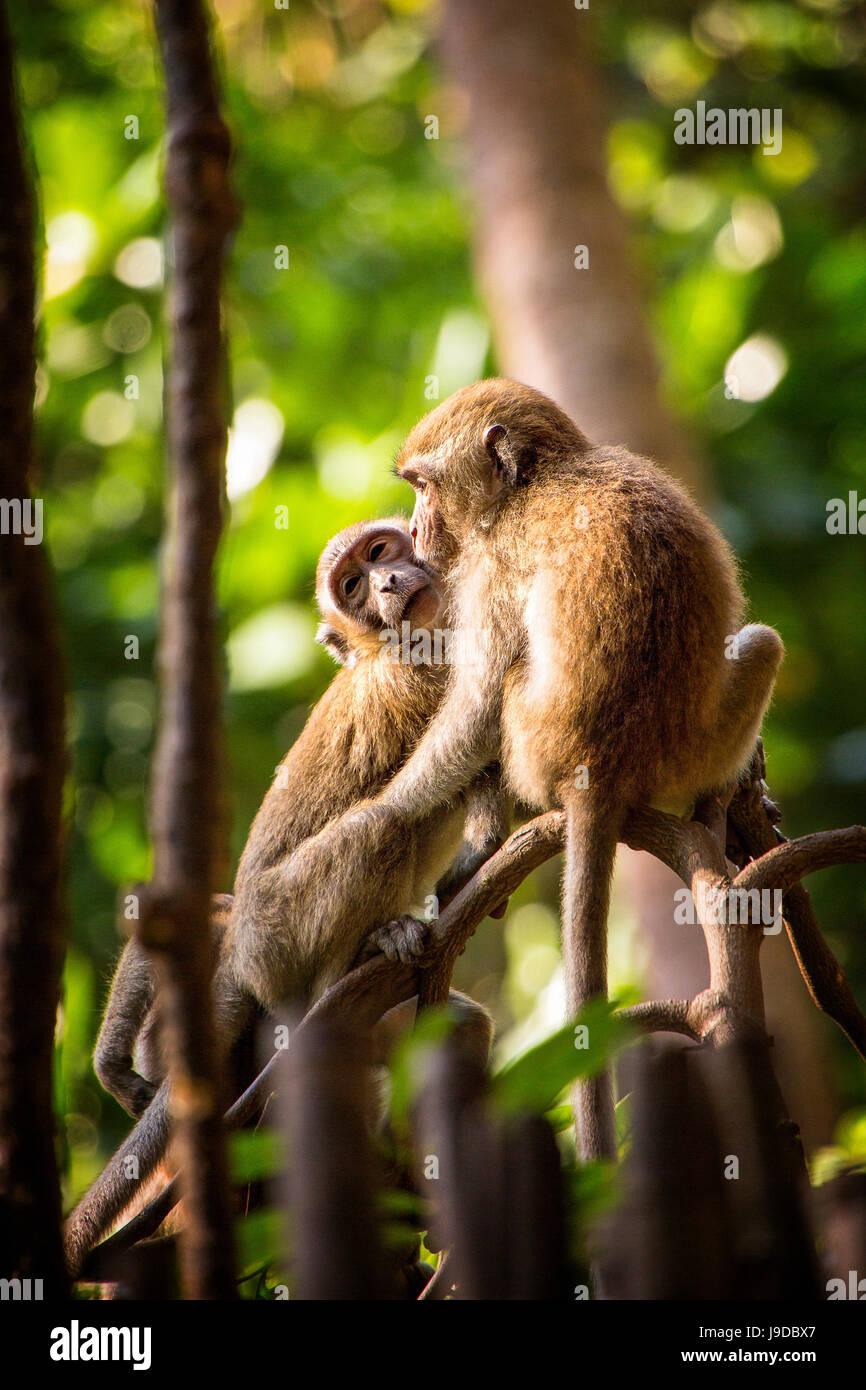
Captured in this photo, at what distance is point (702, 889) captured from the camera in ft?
6.32

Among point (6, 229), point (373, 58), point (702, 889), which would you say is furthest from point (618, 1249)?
point (373, 58)

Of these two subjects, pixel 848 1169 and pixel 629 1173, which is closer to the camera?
pixel 629 1173

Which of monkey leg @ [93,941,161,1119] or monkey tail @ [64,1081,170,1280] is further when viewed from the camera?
monkey leg @ [93,941,161,1119]

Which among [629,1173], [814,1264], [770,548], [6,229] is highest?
[770,548]

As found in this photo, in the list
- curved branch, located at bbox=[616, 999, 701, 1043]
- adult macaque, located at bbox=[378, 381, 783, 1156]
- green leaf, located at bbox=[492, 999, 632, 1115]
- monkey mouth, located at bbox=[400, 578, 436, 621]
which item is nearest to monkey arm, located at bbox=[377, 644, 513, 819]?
adult macaque, located at bbox=[378, 381, 783, 1156]

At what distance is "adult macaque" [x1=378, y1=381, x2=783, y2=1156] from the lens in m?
2.41

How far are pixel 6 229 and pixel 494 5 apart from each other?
5.74 meters

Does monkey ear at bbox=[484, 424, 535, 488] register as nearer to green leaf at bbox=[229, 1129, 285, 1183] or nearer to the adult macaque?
the adult macaque

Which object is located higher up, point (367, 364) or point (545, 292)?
point (367, 364)

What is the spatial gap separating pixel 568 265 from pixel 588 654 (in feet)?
11.6

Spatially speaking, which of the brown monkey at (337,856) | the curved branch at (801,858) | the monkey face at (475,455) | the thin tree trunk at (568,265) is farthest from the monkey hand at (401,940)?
the thin tree trunk at (568,265)

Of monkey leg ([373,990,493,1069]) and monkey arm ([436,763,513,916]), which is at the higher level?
monkey arm ([436,763,513,916])

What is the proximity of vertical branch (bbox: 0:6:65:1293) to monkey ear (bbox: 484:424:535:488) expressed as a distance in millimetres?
1784

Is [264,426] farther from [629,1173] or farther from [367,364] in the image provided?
[629,1173]
